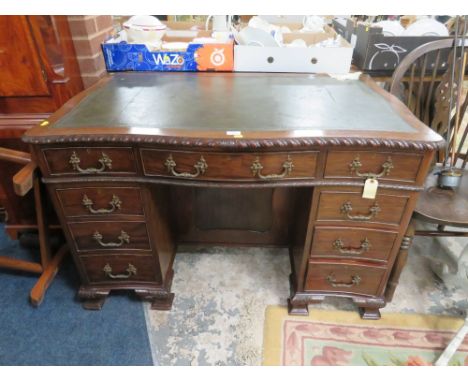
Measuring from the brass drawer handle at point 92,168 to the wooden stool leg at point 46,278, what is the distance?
68 centimetres

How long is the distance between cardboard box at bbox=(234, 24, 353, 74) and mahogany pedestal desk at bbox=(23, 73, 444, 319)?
0.06m

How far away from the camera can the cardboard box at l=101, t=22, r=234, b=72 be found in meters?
1.28

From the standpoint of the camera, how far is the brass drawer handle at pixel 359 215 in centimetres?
101

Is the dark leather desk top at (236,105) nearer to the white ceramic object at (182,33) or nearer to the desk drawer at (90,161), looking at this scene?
the desk drawer at (90,161)

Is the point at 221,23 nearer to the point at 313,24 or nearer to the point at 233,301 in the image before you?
the point at 313,24

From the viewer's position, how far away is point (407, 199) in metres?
0.98

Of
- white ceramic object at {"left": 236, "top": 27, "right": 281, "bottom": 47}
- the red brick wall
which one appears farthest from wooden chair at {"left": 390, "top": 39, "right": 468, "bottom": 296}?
the red brick wall

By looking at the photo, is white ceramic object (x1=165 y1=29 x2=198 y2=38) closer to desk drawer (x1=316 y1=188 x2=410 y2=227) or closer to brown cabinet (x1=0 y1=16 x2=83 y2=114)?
brown cabinet (x1=0 y1=16 x2=83 y2=114)

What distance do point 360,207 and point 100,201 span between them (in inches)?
33.6

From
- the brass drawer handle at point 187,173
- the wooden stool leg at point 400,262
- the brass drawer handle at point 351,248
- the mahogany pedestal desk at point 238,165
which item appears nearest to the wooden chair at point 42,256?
the mahogany pedestal desk at point 238,165

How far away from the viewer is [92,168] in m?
0.96

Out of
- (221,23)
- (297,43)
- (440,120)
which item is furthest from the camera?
(221,23)

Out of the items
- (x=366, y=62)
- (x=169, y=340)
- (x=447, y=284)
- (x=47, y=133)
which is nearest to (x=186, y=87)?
(x=47, y=133)

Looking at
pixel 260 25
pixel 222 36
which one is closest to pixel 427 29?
pixel 260 25
